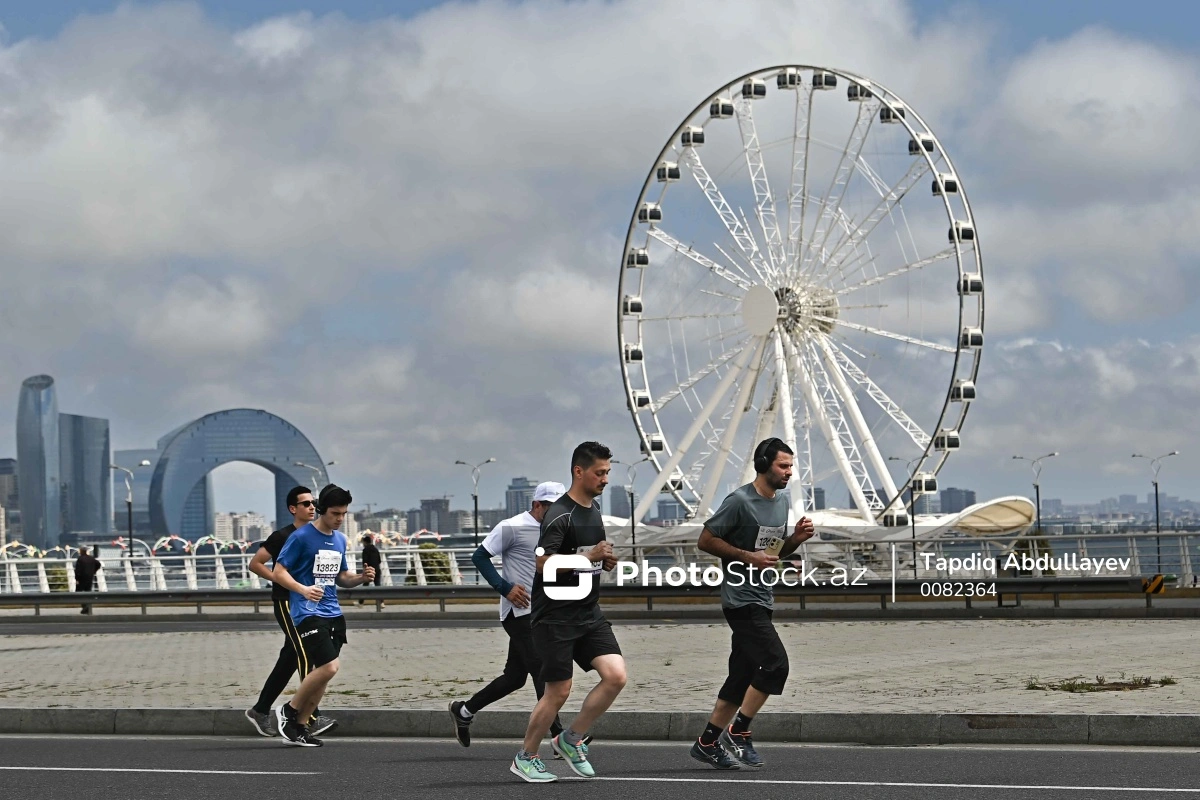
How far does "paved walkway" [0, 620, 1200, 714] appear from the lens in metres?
13.3

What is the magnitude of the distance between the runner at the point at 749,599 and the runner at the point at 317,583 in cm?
282

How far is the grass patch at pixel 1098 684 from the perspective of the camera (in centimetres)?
1330

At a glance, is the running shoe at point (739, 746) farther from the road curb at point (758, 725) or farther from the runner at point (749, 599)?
the road curb at point (758, 725)

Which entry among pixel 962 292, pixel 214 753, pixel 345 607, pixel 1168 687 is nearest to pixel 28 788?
pixel 214 753

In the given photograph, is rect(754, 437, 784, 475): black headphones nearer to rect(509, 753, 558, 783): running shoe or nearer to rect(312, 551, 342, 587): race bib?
rect(509, 753, 558, 783): running shoe

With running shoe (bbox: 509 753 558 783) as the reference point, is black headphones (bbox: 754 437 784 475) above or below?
above

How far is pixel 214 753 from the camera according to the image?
11.8 meters

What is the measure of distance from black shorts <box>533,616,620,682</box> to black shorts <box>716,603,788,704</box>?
2.84 feet

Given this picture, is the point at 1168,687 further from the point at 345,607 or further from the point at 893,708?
the point at 345,607

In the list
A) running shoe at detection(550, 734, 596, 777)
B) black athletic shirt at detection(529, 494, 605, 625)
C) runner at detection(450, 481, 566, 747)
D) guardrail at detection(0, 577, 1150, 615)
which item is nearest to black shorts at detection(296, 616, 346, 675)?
runner at detection(450, 481, 566, 747)

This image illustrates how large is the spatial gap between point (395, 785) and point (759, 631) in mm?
2249

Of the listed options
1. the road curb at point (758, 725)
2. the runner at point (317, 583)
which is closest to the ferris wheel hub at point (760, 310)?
the road curb at point (758, 725)

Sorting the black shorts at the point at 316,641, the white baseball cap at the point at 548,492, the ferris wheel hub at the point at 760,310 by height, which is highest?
the ferris wheel hub at the point at 760,310

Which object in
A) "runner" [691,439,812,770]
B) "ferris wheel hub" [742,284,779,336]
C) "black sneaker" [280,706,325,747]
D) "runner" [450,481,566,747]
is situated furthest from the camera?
"ferris wheel hub" [742,284,779,336]
